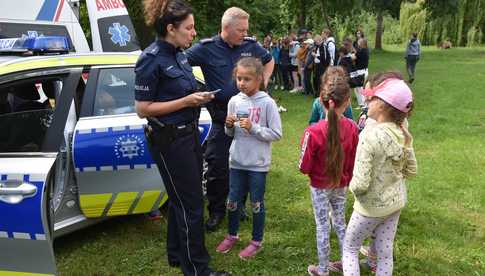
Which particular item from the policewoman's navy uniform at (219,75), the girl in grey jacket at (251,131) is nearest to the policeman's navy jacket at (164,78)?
the girl in grey jacket at (251,131)

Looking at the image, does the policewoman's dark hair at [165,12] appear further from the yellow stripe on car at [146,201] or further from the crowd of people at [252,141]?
the yellow stripe on car at [146,201]

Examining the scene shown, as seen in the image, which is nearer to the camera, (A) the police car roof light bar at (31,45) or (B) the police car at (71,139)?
(B) the police car at (71,139)

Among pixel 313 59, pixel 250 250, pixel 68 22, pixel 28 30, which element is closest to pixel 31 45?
pixel 250 250

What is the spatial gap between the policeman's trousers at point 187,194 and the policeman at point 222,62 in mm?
878

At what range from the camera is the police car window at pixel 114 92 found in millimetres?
3971

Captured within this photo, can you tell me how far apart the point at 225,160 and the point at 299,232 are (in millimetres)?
917

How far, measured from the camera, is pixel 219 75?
4.18m

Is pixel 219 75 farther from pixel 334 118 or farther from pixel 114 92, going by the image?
pixel 334 118

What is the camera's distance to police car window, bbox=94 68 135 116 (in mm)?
3971

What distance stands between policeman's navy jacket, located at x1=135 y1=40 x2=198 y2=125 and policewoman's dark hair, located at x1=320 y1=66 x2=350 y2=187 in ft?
2.84

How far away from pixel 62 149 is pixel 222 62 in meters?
1.44

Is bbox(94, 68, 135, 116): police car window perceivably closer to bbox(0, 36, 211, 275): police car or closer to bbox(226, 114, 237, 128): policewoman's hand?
bbox(0, 36, 211, 275): police car

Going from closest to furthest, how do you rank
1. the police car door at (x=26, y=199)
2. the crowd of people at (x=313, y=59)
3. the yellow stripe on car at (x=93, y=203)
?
the police car door at (x=26, y=199) < the yellow stripe on car at (x=93, y=203) < the crowd of people at (x=313, y=59)

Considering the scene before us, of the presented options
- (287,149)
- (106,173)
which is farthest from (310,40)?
(106,173)
